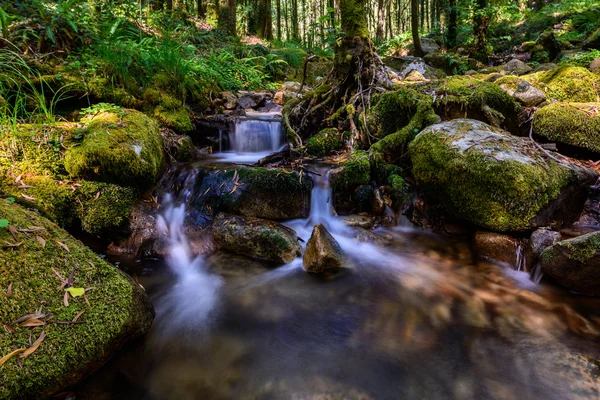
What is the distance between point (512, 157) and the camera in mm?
3422

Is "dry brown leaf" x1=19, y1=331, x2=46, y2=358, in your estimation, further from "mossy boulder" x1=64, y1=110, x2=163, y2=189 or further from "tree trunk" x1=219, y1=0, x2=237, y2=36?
"tree trunk" x1=219, y1=0, x2=237, y2=36

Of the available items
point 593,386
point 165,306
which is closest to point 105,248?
point 165,306

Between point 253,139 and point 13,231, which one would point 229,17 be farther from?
point 13,231

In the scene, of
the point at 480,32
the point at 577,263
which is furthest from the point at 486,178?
the point at 480,32

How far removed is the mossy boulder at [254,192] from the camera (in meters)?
4.12

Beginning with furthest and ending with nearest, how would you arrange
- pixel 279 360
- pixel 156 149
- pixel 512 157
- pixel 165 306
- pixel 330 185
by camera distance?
pixel 330 185 → pixel 156 149 → pixel 512 157 → pixel 165 306 → pixel 279 360

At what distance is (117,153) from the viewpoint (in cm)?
351

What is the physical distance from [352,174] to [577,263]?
254cm

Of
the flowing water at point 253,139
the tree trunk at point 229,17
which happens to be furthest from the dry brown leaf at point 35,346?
the tree trunk at point 229,17

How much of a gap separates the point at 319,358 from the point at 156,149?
3.29 metres

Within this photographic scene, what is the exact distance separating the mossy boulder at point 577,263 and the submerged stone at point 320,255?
205cm

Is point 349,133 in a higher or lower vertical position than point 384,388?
higher

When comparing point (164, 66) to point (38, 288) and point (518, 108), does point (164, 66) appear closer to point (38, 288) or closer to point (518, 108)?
point (38, 288)

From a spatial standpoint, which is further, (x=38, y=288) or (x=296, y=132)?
(x=296, y=132)
